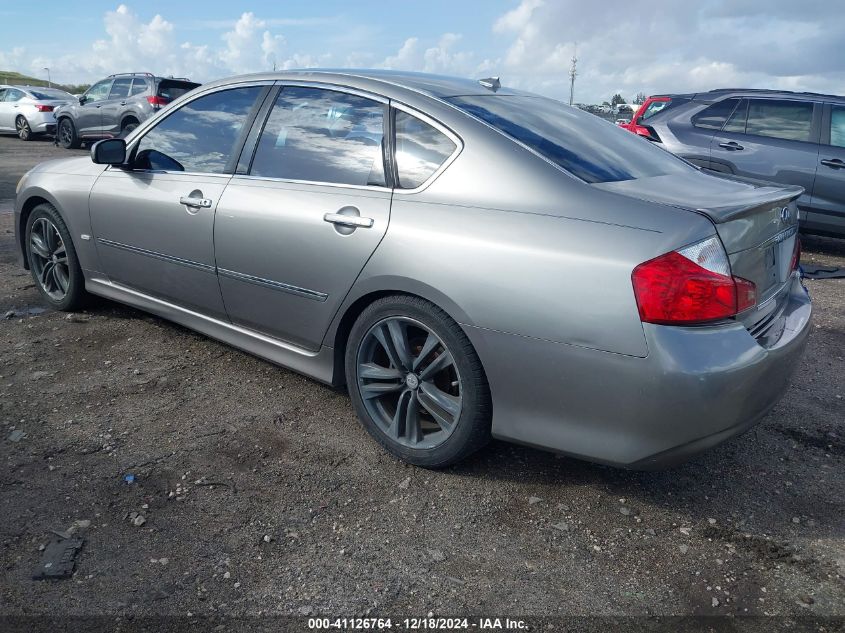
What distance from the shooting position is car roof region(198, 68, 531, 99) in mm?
3240

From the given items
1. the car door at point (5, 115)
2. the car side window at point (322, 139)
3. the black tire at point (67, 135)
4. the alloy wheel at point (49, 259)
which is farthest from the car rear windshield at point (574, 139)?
the car door at point (5, 115)

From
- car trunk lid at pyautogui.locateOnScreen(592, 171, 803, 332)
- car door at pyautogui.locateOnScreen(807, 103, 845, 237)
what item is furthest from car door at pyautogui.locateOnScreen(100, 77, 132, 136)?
car trunk lid at pyautogui.locateOnScreen(592, 171, 803, 332)

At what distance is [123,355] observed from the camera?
13.6ft

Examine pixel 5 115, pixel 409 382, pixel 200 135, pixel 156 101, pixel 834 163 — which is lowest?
pixel 409 382

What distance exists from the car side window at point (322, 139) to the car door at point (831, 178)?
607cm

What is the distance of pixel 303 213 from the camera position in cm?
321

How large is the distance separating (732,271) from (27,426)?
3.05 metres

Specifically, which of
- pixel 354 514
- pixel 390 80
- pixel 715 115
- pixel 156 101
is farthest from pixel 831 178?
pixel 156 101

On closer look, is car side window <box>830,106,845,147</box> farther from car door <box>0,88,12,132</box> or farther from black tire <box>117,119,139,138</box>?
car door <box>0,88,12,132</box>

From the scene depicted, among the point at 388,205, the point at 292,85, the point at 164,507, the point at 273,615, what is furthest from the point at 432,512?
the point at 292,85

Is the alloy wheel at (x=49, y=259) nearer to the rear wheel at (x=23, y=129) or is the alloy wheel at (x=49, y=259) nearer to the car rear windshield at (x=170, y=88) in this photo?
the car rear windshield at (x=170, y=88)

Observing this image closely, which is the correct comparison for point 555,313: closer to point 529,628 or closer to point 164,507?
point 529,628

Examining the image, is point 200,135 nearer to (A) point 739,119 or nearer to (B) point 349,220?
(B) point 349,220

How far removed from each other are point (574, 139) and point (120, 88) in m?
16.6
